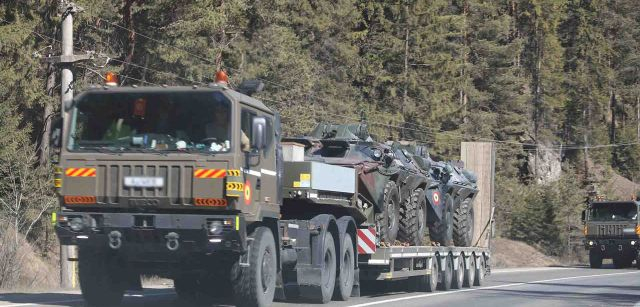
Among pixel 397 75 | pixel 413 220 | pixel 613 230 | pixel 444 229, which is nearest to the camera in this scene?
pixel 413 220

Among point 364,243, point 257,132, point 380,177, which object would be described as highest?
point 257,132

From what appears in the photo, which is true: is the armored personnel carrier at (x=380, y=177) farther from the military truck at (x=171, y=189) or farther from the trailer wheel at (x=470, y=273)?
the military truck at (x=171, y=189)

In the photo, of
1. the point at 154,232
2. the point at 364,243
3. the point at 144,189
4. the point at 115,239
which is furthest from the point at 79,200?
the point at 364,243

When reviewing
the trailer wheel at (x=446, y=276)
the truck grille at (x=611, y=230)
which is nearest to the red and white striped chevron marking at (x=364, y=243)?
the trailer wheel at (x=446, y=276)

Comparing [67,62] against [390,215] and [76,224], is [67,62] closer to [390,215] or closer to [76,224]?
[390,215]

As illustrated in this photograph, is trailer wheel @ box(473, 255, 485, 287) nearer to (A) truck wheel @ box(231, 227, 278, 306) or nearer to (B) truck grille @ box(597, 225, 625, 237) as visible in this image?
(A) truck wheel @ box(231, 227, 278, 306)

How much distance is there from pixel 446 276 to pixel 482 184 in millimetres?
5415

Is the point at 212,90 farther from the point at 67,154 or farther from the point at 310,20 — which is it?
the point at 310,20

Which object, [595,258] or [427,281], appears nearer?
[427,281]

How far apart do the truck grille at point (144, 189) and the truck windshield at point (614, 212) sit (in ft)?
108

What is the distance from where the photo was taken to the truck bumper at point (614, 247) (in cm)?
4153

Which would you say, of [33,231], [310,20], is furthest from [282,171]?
[310,20]

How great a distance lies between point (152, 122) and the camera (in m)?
12.7

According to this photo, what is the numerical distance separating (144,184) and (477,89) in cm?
5678
